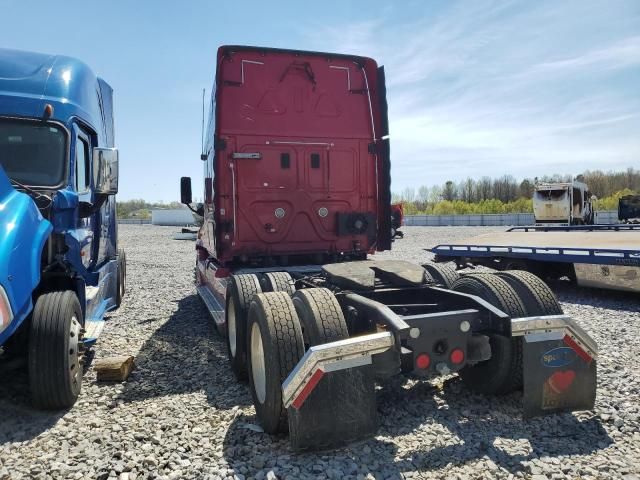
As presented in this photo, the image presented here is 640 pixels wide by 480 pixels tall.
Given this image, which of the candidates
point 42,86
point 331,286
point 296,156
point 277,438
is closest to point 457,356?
point 277,438

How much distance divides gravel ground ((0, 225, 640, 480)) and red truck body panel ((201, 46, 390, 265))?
189cm

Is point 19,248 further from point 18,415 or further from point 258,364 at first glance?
point 258,364

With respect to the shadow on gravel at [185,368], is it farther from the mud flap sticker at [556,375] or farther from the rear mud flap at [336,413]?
the mud flap sticker at [556,375]

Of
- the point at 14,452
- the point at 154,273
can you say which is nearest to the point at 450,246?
the point at 154,273

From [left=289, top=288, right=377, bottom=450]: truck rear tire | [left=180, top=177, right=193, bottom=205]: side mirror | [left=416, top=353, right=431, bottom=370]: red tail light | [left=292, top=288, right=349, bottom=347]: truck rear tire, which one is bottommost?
[left=289, top=288, right=377, bottom=450]: truck rear tire

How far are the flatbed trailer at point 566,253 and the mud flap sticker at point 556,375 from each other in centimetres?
549

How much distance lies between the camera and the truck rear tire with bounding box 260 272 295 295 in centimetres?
515

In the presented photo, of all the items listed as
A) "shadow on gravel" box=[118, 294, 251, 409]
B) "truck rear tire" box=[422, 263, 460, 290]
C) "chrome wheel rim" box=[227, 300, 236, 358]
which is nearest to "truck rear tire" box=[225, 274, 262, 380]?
"chrome wheel rim" box=[227, 300, 236, 358]

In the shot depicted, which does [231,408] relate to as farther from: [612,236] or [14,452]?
[612,236]

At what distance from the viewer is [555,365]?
11.9 ft

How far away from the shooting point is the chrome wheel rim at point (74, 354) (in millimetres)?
4262

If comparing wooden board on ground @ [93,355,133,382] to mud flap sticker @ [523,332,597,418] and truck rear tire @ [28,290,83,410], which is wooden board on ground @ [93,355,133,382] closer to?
truck rear tire @ [28,290,83,410]

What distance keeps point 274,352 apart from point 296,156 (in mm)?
3531

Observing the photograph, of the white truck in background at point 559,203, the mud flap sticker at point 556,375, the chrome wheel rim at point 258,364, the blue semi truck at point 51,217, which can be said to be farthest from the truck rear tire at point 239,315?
the white truck in background at point 559,203
